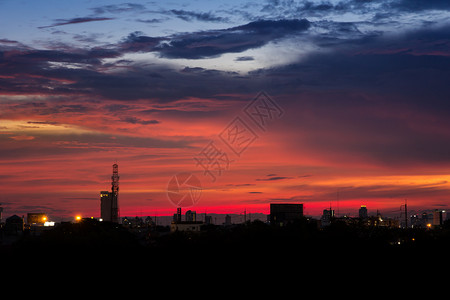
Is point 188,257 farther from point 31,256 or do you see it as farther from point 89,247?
point 31,256

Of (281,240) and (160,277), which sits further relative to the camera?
(281,240)

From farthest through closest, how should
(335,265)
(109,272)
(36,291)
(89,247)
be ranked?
(89,247) < (335,265) < (109,272) < (36,291)

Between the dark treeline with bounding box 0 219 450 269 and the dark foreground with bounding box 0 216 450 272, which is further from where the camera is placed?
the dark treeline with bounding box 0 219 450 269

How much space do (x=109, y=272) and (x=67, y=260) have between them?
638cm

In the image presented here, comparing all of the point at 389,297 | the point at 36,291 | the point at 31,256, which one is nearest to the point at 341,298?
the point at 389,297

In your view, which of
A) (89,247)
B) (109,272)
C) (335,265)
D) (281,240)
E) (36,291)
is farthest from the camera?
(281,240)

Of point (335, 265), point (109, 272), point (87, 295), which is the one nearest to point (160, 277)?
point (109, 272)

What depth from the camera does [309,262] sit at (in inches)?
2965

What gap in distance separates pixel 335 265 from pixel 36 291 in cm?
3481

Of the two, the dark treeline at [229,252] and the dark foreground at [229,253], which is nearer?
the dark foreground at [229,253]

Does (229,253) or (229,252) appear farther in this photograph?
(229,252)

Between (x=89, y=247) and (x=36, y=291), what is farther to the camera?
(x=89, y=247)

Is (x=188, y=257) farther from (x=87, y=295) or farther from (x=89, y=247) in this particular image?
(x=87, y=295)

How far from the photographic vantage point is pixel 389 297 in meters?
63.5
